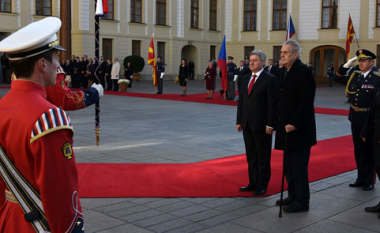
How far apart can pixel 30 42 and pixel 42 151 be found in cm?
48

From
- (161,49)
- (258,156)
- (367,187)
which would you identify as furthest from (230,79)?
(161,49)

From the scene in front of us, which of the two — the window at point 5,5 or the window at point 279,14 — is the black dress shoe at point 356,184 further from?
the window at point 279,14

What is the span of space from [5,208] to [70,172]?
41cm

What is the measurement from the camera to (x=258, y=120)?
5.88 metres

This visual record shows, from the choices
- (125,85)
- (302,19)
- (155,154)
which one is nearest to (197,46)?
(302,19)

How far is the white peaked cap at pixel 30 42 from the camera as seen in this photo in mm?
2072

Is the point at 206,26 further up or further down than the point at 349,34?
further up

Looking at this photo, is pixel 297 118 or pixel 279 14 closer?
pixel 297 118

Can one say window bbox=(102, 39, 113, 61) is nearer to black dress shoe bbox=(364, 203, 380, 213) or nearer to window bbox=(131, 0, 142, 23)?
window bbox=(131, 0, 142, 23)

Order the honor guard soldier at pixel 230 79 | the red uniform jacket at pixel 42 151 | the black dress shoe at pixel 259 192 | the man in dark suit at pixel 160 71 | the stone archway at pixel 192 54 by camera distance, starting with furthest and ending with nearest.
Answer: the stone archway at pixel 192 54
the man in dark suit at pixel 160 71
the honor guard soldier at pixel 230 79
the black dress shoe at pixel 259 192
the red uniform jacket at pixel 42 151

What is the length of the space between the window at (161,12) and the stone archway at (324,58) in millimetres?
11211

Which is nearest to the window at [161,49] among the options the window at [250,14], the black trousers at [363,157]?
the window at [250,14]

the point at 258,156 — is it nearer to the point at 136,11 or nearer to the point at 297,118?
the point at 297,118

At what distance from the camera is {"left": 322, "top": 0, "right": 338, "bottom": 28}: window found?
3425cm
